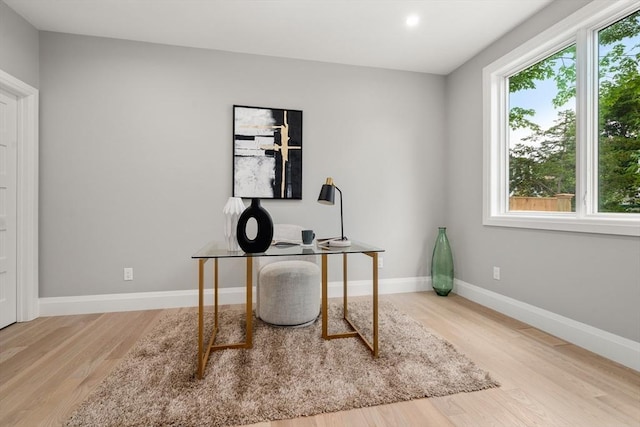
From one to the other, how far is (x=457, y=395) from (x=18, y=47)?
12.9 feet

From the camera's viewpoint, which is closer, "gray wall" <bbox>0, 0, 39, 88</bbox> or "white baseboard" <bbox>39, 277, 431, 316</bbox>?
"gray wall" <bbox>0, 0, 39, 88</bbox>

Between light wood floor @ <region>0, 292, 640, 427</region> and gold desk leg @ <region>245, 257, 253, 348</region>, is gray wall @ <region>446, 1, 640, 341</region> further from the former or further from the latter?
gold desk leg @ <region>245, 257, 253, 348</region>

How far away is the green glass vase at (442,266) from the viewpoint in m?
3.30

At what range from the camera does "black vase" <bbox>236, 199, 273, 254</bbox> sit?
183 centimetres

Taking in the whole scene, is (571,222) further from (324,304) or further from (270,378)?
(270,378)

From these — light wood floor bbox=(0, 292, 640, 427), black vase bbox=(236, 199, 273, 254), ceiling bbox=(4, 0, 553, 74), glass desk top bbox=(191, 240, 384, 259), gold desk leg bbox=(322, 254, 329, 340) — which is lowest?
light wood floor bbox=(0, 292, 640, 427)

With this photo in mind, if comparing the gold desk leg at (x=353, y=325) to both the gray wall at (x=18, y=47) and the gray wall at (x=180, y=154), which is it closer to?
the gray wall at (x=180, y=154)

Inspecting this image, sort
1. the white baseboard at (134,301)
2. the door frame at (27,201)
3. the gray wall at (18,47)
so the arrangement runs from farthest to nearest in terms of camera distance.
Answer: the white baseboard at (134,301)
the door frame at (27,201)
the gray wall at (18,47)

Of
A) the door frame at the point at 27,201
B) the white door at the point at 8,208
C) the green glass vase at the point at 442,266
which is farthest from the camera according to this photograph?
the green glass vase at the point at 442,266

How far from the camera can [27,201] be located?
2549mm

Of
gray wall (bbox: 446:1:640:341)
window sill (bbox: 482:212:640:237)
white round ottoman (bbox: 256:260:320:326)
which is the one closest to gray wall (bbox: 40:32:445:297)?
gray wall (bbox: 446:1:640:341)

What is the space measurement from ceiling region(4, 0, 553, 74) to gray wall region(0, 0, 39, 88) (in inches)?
2.8

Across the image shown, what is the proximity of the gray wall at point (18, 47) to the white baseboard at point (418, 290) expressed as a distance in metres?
1.91

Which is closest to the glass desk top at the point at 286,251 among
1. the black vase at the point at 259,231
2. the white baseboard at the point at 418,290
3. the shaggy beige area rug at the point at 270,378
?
the black vase at the point at 259,231
